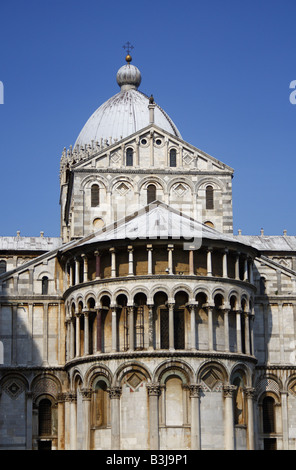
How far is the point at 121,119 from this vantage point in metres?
74.1

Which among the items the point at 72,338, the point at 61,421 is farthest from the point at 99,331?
the point at 61,421

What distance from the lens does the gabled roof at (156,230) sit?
51875 mm

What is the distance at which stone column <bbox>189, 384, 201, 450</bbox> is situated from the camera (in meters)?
49.8

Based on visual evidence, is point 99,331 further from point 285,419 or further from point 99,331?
point 285,419

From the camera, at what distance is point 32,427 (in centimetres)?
5434

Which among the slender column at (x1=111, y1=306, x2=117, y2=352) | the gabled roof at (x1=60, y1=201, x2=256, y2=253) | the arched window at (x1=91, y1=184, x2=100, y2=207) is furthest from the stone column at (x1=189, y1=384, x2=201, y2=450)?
the arched window at (x1=91, y1=184, x2=100, y2=207)

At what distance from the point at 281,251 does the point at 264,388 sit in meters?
12.5

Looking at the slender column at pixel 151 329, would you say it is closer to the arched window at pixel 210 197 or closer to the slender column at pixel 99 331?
the slender column at pixel 99 331

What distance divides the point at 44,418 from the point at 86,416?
437 cm

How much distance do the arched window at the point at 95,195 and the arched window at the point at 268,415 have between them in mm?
14224

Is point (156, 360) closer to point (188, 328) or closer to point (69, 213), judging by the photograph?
point (188, 328)

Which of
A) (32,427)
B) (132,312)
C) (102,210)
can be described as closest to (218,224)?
(102,210)

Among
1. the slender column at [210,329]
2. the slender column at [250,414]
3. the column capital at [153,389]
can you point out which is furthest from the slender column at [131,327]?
the slender column at [250,414]
